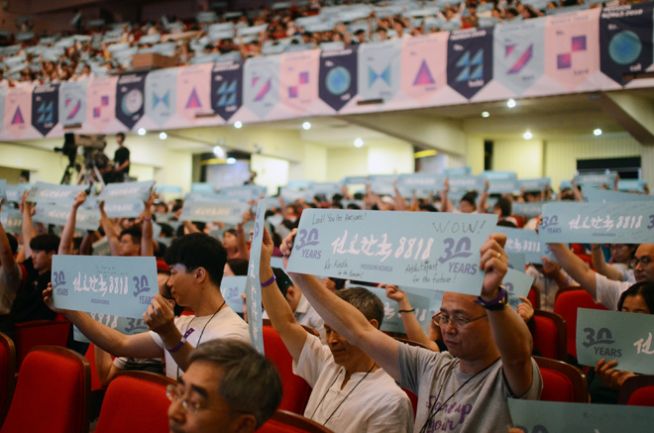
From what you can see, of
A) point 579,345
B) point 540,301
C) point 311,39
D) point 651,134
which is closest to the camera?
point 579,345

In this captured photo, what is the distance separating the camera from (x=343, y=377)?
6.55 ft

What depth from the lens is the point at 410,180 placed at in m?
8.74

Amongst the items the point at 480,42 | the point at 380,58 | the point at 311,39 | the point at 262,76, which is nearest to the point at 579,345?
the point at 480,42

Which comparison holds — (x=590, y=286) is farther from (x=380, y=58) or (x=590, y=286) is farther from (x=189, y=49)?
(x=189, y=49)

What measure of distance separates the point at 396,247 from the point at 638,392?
817 millimetres

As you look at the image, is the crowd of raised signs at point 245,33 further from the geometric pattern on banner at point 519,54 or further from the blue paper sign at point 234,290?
the blue paper sign at point 234,290

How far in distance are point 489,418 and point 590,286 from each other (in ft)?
5.62

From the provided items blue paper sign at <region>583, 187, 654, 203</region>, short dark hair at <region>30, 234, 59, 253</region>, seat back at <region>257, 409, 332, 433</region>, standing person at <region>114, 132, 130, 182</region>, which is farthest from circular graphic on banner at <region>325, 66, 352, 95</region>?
seat back at <region>257, 409, 332, 433</region>

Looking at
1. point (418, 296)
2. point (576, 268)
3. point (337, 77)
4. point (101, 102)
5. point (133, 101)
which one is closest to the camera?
point (576, 268)

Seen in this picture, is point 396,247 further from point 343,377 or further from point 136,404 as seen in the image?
point 136,404

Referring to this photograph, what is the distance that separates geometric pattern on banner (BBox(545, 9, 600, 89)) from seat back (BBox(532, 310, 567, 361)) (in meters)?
6.26

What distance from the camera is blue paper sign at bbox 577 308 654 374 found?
6.68 ft

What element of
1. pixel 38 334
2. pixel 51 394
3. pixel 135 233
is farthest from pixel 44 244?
pixel 51 394

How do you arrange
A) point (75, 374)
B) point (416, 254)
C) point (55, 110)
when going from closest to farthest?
point (416, 254), point (75, 374), point (55, 110)
